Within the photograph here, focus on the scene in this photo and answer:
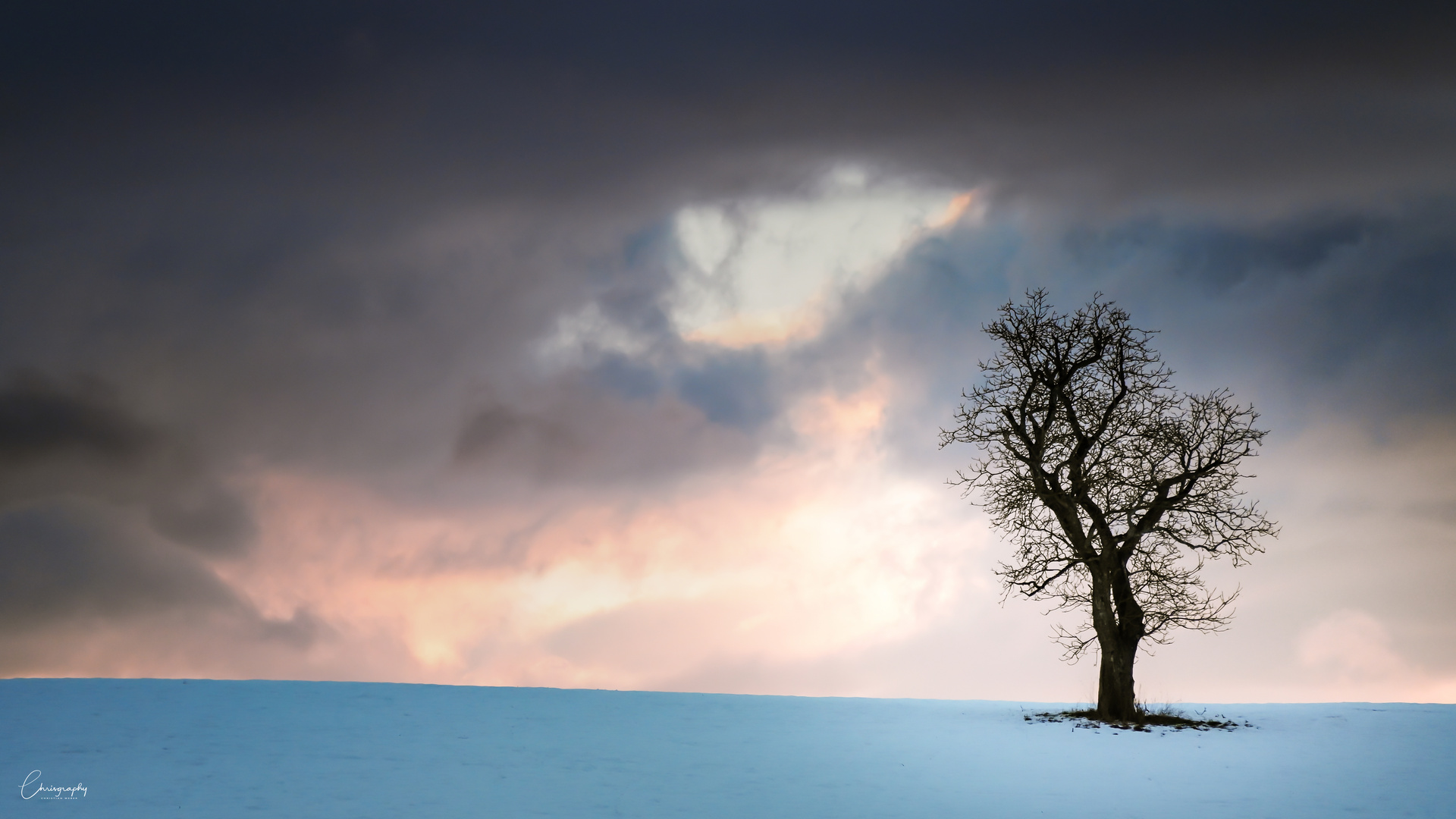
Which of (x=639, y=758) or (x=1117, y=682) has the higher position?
(x=1117, y=682)

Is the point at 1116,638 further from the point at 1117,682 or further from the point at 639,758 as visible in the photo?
the point at 639,758

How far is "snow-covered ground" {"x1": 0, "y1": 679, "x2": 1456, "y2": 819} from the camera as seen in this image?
1480 cm

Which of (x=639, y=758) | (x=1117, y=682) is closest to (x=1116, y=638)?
(x=1117, y=682)

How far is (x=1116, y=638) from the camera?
25.2 meters

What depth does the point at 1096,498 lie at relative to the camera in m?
26.0

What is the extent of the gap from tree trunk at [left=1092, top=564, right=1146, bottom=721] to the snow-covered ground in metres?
2.19

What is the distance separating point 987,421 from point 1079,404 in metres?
2.48

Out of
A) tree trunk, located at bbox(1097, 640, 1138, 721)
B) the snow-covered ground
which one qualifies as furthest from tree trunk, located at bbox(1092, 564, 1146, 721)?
the snow-covered ground

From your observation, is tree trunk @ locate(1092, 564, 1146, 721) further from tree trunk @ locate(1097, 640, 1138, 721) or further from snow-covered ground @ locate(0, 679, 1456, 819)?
snow-covered ground @ locate(0, 679, 1456, 819)

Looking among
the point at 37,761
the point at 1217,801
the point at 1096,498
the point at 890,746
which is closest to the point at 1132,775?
the point at 1217,801

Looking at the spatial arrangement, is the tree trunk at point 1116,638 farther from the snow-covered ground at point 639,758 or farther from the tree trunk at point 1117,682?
the snow-covered ground at point 639,758

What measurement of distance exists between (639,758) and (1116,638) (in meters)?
13.3

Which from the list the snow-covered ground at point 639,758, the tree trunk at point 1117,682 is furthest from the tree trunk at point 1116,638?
the snow-covered ground at point 639,758

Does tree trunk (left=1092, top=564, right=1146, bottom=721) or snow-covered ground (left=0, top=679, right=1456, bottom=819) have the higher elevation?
tree trunk (left=1092, top=564, right=1146, bottom=721)
